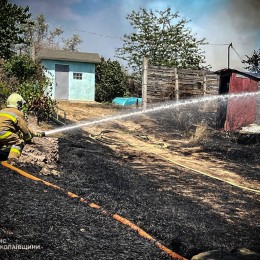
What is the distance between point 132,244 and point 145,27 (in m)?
25.0

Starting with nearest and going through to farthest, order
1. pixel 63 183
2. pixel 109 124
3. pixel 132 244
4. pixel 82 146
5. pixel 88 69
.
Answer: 1. pixel 132 244
2. pixel 63 183
3. pixel 82 146
4. pixel 109 124
5. pixel 88 69

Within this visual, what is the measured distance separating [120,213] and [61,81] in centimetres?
1960

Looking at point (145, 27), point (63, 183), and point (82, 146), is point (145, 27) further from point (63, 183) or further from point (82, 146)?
point (63, 183)

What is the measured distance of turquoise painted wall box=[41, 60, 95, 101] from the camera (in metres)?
23.0

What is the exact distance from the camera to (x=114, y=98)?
24594mm

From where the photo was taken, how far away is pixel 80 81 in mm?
23484

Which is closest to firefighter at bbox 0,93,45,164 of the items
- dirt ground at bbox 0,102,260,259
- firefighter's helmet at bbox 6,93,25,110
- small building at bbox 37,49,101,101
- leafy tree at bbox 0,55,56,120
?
firefighter's helmet at bbox 6,93,25,110

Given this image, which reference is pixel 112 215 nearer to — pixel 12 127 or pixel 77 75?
pixel 12 127

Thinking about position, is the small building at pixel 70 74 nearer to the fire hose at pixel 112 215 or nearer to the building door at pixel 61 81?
the building door at pixel 61 81

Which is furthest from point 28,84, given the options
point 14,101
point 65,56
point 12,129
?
point 65,56

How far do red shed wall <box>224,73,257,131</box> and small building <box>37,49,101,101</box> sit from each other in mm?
12374

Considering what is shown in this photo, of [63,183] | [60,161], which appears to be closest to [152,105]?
[60,161]

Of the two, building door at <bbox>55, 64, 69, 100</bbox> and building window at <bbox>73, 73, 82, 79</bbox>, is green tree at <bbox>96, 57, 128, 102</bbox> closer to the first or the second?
building window at <bbox>73, 73, 82, 79</bbox>

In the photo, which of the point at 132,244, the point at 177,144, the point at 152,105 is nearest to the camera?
the point at 132,244
